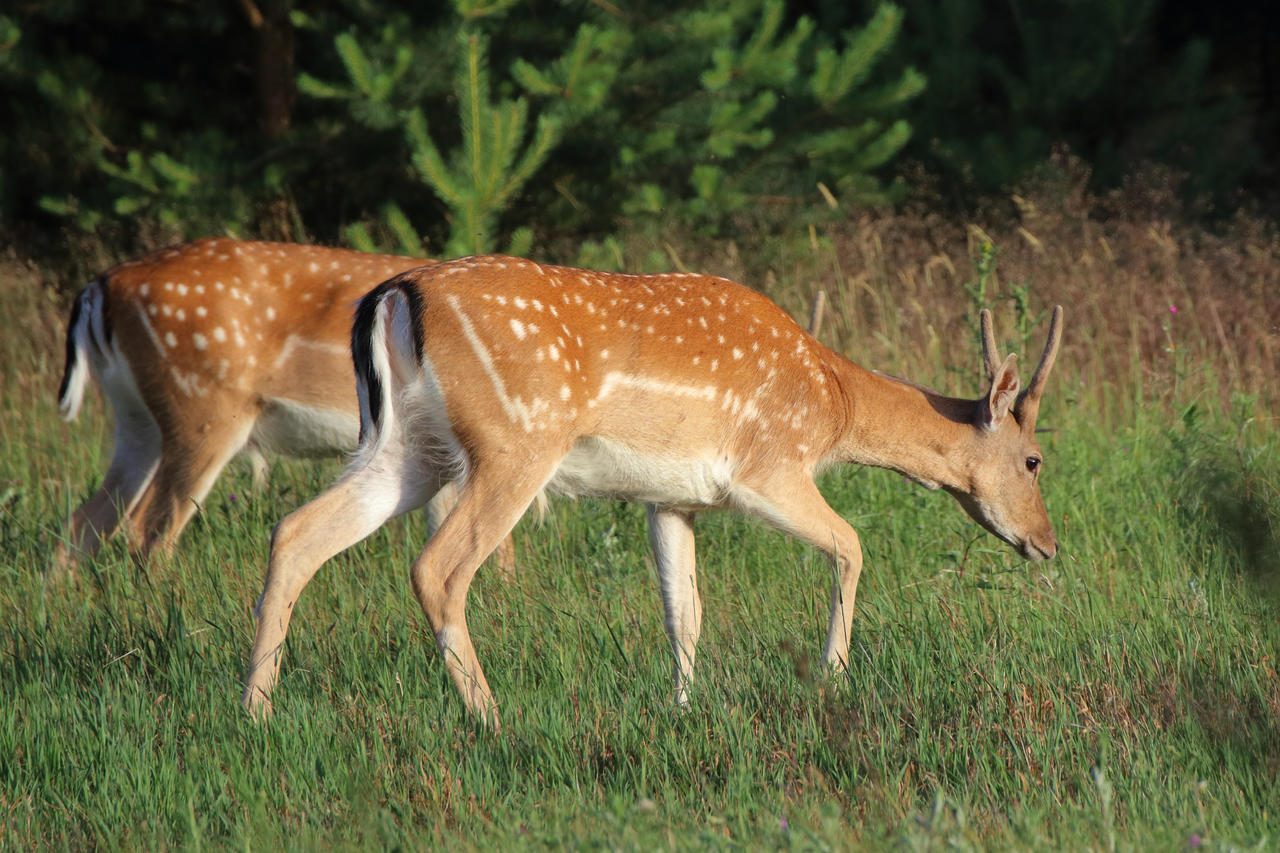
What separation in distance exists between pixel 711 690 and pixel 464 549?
842mm

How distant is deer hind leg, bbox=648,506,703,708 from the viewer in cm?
452

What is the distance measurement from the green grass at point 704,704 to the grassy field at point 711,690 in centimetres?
1

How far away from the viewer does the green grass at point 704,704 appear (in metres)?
3.01

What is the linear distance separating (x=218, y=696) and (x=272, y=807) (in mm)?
717

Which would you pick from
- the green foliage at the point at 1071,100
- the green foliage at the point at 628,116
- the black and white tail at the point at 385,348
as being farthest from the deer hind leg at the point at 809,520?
the green foliage at the point at 1071,100

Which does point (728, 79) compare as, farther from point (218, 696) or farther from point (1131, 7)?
point (218, 696)

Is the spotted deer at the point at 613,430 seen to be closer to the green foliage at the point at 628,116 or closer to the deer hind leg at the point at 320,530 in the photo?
the deer hind leg at the point at 320,530

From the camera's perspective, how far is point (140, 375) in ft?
19.3

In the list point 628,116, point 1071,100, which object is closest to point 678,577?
point 628,116

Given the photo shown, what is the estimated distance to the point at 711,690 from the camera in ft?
12.1

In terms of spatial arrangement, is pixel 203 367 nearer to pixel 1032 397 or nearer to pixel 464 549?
pixel 464 549

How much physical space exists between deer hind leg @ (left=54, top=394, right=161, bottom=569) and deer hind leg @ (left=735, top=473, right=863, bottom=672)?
269 cm

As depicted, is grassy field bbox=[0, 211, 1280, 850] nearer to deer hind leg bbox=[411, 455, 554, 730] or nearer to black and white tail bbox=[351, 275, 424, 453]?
deer hind leg bbox=[411, 455, 554, 730]

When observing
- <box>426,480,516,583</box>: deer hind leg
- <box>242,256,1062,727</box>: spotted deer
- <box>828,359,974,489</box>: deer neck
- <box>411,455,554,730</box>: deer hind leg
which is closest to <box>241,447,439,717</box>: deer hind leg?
<box>242,256,1062,727</box>: spotted deer
